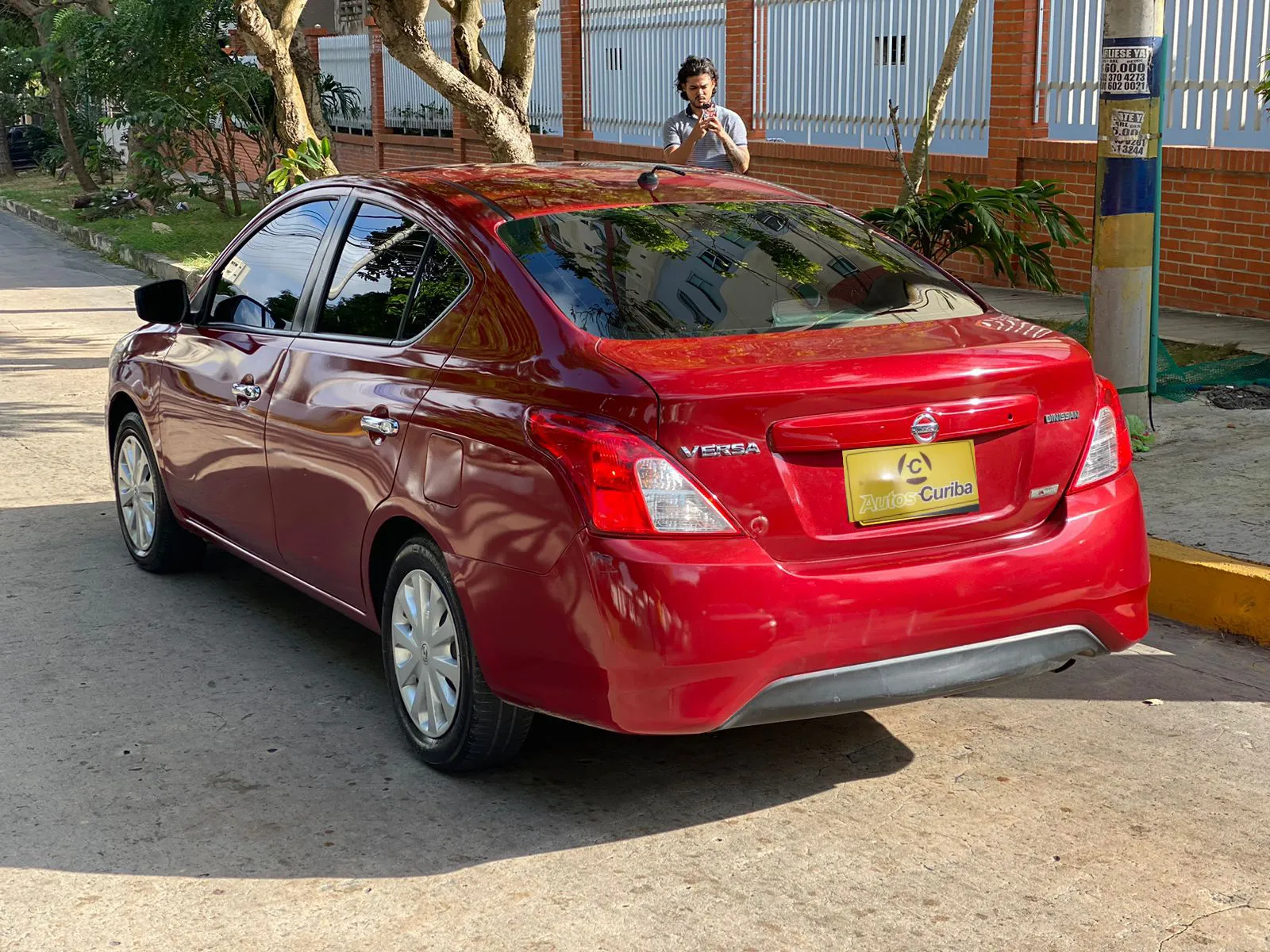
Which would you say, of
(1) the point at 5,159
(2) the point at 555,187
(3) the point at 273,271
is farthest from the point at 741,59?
(1) the point at 5,159

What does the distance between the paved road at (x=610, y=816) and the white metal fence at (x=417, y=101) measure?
63.5ft

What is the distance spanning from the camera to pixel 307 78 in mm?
21656

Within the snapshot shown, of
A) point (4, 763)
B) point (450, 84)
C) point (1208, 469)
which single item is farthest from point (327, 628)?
point (450, 84)

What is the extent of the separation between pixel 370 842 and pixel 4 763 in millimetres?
1235

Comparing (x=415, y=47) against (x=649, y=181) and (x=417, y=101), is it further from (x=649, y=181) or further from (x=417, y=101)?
(x=417, y=101)

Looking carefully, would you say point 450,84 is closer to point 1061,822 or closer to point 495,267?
point 495,267

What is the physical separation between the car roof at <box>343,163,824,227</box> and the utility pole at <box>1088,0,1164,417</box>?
8.62 ft

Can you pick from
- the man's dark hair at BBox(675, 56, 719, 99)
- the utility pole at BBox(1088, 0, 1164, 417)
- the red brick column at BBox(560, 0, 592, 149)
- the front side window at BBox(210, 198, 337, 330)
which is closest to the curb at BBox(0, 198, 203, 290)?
the red brick column at BBox(560, 0, 592, 149)

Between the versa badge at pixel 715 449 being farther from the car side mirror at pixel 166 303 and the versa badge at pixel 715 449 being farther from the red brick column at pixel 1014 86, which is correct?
the red brick column at pixel 1014 86

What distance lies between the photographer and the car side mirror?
591cm

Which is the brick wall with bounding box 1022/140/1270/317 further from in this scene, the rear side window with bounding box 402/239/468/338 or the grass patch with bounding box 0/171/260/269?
the grass patch with bounding box 0/171/260/269

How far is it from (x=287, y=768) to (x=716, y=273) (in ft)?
5.90

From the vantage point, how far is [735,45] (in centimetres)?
1683

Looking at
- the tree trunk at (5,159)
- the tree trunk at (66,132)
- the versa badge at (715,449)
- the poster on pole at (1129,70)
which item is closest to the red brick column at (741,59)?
the poster on pole at (1129,70)
